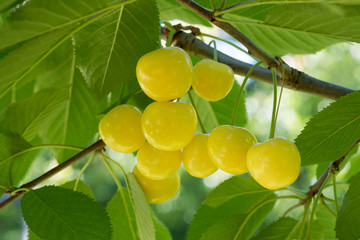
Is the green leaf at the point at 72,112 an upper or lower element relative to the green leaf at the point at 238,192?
upper

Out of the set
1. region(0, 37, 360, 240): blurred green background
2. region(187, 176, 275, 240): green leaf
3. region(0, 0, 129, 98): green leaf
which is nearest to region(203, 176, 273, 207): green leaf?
region(187, 176, 275, 240): green leaf

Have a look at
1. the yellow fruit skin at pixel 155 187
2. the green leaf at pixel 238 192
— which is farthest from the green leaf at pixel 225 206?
the yellow fruit skin at pixel 155 187

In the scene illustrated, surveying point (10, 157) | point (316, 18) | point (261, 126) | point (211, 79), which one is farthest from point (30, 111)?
point (261, 126)

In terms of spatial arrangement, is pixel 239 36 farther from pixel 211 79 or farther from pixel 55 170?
pixel 55 170

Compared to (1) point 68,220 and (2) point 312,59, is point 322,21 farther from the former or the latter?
(2) point 312,59

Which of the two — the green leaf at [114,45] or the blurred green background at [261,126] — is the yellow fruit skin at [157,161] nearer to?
the green leaf at [114,45]

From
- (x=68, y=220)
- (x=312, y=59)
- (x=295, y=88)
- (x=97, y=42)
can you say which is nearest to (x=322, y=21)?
(x=295, y=88)
